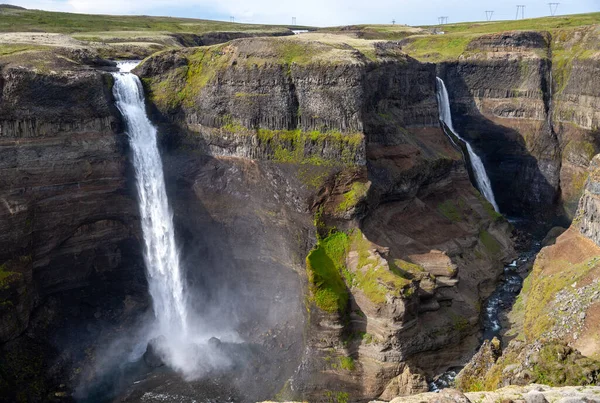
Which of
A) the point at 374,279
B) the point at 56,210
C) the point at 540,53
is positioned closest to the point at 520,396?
the point at 374,279

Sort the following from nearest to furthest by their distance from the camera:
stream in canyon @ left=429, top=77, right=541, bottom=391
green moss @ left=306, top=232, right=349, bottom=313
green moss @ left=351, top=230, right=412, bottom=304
Result: green moss @ left=351, top=230, right=412, bottom=304 → green moss @ left=306, top=232, right=349, bottom=313 → stream in canyon @ left=429, top=77, right=541, bottom=391

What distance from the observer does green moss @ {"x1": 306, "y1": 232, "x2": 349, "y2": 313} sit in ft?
119

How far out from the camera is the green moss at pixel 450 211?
167ft

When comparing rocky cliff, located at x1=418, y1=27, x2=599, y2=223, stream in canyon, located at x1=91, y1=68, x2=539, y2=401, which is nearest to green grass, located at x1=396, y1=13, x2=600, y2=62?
rocky cliff, located at x1=418, y1=27, x2=599, y2=223

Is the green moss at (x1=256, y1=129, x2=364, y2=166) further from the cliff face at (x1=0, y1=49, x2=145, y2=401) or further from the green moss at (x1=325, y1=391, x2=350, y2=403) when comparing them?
the green moss at (x1=325, y1=391, x2=350, y2=403)

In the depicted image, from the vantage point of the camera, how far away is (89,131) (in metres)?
42.3

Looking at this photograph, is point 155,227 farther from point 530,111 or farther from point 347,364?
point 530,111

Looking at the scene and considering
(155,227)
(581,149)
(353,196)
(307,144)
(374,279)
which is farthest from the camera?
(581,149)

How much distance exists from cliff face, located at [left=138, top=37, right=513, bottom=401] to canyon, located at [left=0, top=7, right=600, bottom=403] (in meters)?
0.15

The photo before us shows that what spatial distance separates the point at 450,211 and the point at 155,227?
27098 mm

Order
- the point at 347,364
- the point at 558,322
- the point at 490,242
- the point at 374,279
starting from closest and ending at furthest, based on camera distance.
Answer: the point at 558,322 < the point at 347,364 < the point at 374,279 < the point at 490,242

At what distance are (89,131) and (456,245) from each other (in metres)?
31.9

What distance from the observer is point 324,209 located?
39656 mm

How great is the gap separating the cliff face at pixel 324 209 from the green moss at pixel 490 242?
0.18m
